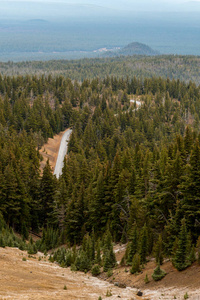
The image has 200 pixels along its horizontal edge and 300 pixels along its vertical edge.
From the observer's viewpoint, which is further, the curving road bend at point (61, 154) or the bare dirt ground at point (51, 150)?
the bare dirt ground at point (51, 150)

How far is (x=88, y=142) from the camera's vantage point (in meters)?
129

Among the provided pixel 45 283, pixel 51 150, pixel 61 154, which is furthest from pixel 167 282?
pixel 51 150

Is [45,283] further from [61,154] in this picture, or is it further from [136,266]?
[61,154]

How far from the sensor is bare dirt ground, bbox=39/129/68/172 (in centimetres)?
11969

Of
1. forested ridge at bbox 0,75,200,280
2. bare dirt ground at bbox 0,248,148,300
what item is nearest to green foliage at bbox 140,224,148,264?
forested ridge at bbox 0,75,200,280

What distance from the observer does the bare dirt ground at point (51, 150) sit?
120 metres

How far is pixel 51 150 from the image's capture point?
13050 centimetres

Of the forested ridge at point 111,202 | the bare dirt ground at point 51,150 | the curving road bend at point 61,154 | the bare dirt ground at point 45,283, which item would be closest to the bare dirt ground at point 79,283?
the bare dirt ground at point 45,283

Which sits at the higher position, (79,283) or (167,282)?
(167,282)

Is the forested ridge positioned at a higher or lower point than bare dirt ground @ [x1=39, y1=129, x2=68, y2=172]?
higher

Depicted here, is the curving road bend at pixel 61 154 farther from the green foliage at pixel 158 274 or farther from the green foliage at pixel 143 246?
the green foliage at pixel 158 274

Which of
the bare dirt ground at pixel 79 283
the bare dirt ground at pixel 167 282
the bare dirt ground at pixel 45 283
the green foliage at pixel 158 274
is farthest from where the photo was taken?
the green foliage at pixel 158 274

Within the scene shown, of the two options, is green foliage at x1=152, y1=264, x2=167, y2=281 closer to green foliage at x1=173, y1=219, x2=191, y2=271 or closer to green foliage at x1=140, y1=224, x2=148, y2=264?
green foliage at x1=173, y1=219, x2=191, y2=271

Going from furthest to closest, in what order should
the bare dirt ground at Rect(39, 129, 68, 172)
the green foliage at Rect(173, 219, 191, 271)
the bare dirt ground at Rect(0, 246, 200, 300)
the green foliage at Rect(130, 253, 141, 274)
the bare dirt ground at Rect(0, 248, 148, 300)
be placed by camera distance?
1. the bare dirt ground at Rect(39, 129, 68, 172)
2. the green foliage at Rect(130, 253, 141, 274)
3. the green foliage at Rect(173, 219, 191, 271)
4. the bare dirt ground at Rect(0, 246, 200, 300)
5. the bare dirt ground at Rect(0, 248, 148, 300)
